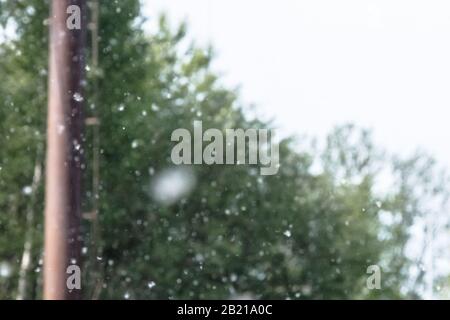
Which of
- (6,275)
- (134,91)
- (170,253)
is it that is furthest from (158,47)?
(6,275)

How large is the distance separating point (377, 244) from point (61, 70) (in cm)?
2030

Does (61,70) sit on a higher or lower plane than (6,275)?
higher

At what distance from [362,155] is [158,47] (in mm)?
13575

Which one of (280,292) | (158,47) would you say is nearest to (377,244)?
(280,292)

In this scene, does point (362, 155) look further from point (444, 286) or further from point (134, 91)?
point (134, 91)

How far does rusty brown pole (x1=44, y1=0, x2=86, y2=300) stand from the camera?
4.29 meters

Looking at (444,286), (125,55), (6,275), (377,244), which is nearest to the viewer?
(125,55)

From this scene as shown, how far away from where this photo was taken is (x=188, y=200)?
19516 millimetres

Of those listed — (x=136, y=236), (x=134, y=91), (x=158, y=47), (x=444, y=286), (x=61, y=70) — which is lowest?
(x=444, y=286)

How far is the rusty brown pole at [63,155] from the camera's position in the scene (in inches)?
169

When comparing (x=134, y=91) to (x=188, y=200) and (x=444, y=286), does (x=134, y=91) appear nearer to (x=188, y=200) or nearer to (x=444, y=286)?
(x=188, y=200)

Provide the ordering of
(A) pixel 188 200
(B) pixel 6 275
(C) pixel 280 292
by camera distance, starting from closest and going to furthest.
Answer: (B) pixel 6 275
(A) pixel 188 200
(C) pixel 280 292

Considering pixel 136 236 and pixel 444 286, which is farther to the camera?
pixel 444 286

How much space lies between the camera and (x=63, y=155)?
14.5 feet
